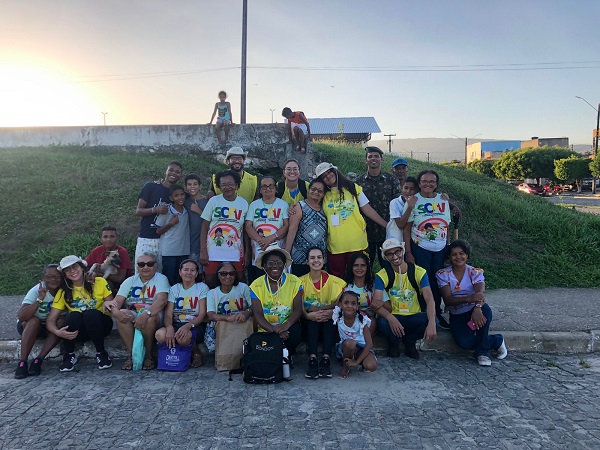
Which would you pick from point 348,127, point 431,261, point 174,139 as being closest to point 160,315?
point 431,261

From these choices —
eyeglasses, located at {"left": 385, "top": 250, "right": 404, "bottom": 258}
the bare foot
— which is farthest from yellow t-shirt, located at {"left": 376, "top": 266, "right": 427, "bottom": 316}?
the bare foot

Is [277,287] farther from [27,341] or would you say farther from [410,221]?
[27,341]

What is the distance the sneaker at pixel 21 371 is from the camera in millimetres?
4305

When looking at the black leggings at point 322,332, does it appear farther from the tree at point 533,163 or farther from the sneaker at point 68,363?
the tree at point 533,163

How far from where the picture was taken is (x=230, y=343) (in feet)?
14.7

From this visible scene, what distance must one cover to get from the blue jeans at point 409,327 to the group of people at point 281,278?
1 centimetres

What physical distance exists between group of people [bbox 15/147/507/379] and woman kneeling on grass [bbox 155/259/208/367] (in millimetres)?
11

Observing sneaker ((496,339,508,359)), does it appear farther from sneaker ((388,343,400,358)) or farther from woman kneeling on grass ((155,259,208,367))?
woman kneeling on grass ((155,259,208,367))

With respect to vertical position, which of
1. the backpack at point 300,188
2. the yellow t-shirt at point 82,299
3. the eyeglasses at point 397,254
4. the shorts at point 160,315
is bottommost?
the shorts at point 160,315

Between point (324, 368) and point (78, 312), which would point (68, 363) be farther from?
point (324, 368)

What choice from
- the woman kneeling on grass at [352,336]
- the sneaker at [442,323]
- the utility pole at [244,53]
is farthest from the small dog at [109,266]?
the utility pole at [244,53]

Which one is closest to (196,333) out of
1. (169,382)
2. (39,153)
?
(169,382)

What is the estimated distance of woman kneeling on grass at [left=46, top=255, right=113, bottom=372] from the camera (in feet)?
14.9

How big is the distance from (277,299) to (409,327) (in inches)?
55.6
